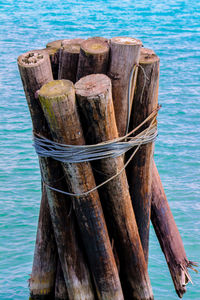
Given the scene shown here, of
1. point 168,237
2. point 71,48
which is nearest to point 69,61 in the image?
point 71,48

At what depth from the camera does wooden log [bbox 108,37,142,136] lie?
2783 millimetres

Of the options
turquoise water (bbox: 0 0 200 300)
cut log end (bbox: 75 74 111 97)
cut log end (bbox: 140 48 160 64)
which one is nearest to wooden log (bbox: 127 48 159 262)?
cut log end (bbox: 140 48 160 64)

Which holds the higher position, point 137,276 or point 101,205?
point 101,205

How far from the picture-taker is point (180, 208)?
6457mm

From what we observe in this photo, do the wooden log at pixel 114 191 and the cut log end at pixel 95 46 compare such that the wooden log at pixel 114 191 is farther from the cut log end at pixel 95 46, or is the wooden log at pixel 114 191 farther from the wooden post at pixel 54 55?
the wooden post at pixel 54 55

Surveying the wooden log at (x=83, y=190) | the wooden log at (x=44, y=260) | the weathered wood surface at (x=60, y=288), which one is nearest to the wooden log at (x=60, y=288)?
the weathered wood surface at (x=60, y=288)

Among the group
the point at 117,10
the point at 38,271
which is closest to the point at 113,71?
the point at 38,271

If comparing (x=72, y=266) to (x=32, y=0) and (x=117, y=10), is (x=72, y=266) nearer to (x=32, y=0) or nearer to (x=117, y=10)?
(x=117, y=10)

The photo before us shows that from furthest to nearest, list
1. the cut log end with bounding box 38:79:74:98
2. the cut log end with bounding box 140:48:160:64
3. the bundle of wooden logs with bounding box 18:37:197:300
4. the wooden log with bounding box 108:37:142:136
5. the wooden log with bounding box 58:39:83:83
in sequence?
the wooden log with bounding box 58:39:83:83, the cut log end with bounding box 140:48:160:64, the wooden log with bounding box 108:37:142:136, the bundle of wooden logs with bounding box 18:37:197:300, the cut log end with bounding box 38:79:74:98

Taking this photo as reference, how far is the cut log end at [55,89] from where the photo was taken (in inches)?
101

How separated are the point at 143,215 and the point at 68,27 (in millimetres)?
15109

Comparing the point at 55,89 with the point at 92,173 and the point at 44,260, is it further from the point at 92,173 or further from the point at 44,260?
the point at 44,260

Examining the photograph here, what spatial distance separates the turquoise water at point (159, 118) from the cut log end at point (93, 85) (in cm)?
290

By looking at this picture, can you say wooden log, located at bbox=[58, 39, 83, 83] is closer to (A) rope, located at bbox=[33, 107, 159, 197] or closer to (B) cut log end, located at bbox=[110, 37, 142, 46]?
(B) cut log end, located at bbox=[110, 37, 142, 46]
